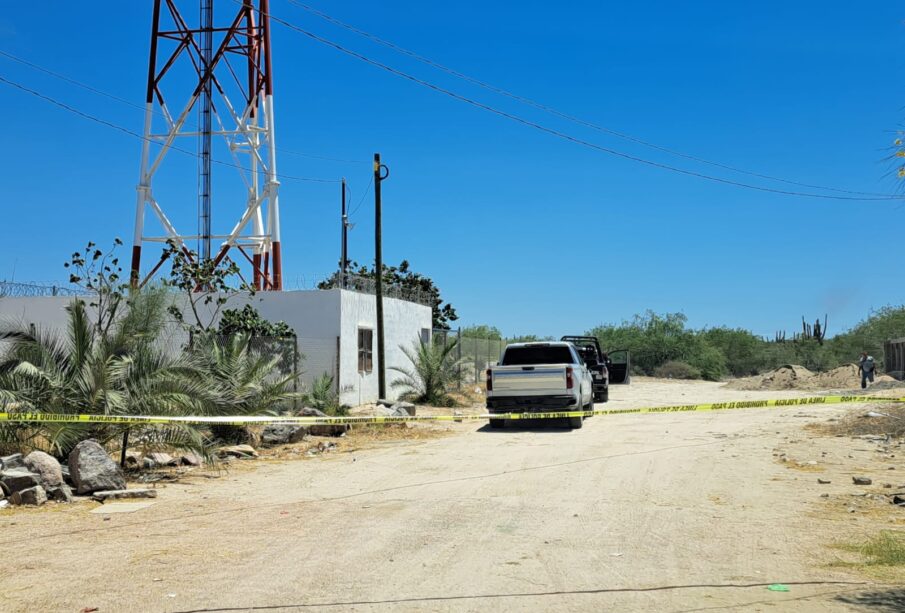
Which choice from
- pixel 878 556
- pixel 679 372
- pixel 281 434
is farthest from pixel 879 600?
pixel 679 372

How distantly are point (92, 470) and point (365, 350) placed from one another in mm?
16668

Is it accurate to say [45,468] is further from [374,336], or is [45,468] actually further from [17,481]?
[374,336]

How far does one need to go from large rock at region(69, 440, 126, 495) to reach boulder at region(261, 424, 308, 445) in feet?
18.3

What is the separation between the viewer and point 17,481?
1071 centimetres

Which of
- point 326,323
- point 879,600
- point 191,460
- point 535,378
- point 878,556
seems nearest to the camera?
point 879,600

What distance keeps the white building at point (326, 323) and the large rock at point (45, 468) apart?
12894 mm

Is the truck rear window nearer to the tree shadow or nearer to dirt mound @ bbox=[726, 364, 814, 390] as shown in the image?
the tree shadow

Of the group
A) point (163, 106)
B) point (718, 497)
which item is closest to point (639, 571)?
point (718, 497)

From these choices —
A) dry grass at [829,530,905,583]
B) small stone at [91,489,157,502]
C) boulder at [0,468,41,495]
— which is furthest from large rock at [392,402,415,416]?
dry grass at [829,530,905,583]

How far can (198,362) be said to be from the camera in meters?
14.6

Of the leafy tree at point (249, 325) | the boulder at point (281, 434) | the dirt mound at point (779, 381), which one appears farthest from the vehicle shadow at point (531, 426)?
the dirt mound at point (779, 381)

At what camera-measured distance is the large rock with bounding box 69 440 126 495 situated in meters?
11.1

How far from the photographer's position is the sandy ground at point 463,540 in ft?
20.6

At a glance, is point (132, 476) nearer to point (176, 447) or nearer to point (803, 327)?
point (176, 447)
